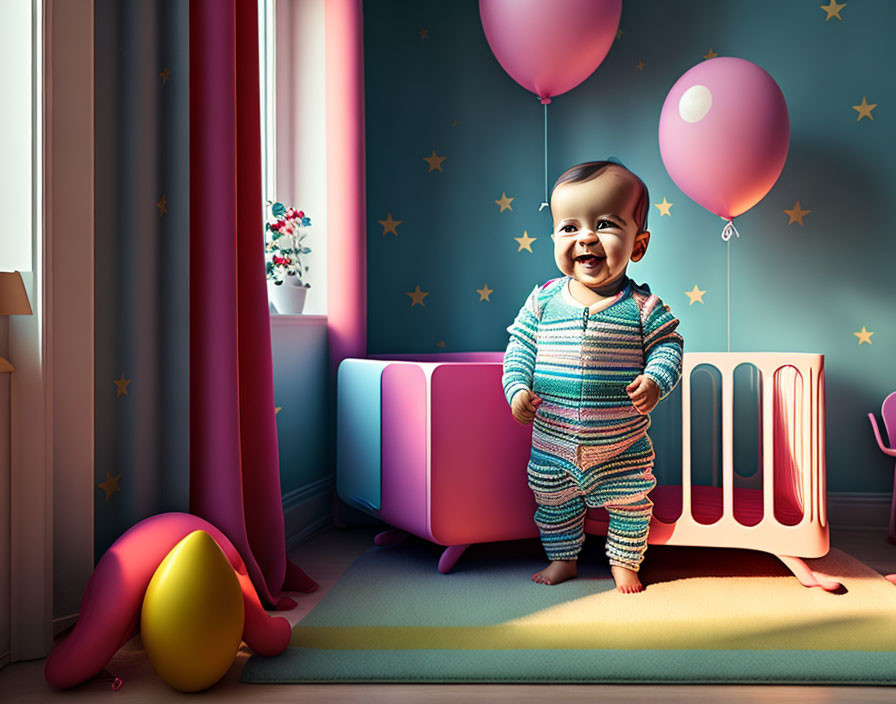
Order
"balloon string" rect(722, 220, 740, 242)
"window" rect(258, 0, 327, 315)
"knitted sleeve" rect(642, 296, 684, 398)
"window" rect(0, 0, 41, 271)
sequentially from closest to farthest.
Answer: "window" rect(0, 0, 41, 271) → "knitted sleeve" rect(642, 296, 684, 398) → "balloon string" rect(722, 220, 740, 242) → "window" rect(258, 0, 327, 315)

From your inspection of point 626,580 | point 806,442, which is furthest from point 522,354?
point 806,442

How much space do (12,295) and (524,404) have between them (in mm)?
965

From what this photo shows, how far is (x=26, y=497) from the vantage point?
1.16 meters

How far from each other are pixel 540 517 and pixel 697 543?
365 mm

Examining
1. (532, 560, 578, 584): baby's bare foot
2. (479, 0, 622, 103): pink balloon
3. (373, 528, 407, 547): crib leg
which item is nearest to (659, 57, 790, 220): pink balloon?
(479, 0, 622, 103): pink balloon

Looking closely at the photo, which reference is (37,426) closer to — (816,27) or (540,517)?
(540,517)

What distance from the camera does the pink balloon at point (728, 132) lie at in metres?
1.69

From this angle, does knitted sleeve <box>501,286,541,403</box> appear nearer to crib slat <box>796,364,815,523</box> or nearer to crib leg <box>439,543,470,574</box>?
crib leg <box>439,543,470,574</box>

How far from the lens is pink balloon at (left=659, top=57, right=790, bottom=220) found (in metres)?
1.69

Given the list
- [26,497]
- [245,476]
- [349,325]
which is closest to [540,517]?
[245,476]

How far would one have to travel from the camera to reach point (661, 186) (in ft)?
7.16

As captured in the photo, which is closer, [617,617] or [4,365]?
[4,365]

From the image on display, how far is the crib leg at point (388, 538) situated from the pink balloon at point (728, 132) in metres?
1.23

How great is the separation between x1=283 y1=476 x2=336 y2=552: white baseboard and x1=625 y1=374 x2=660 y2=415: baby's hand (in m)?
0.98
